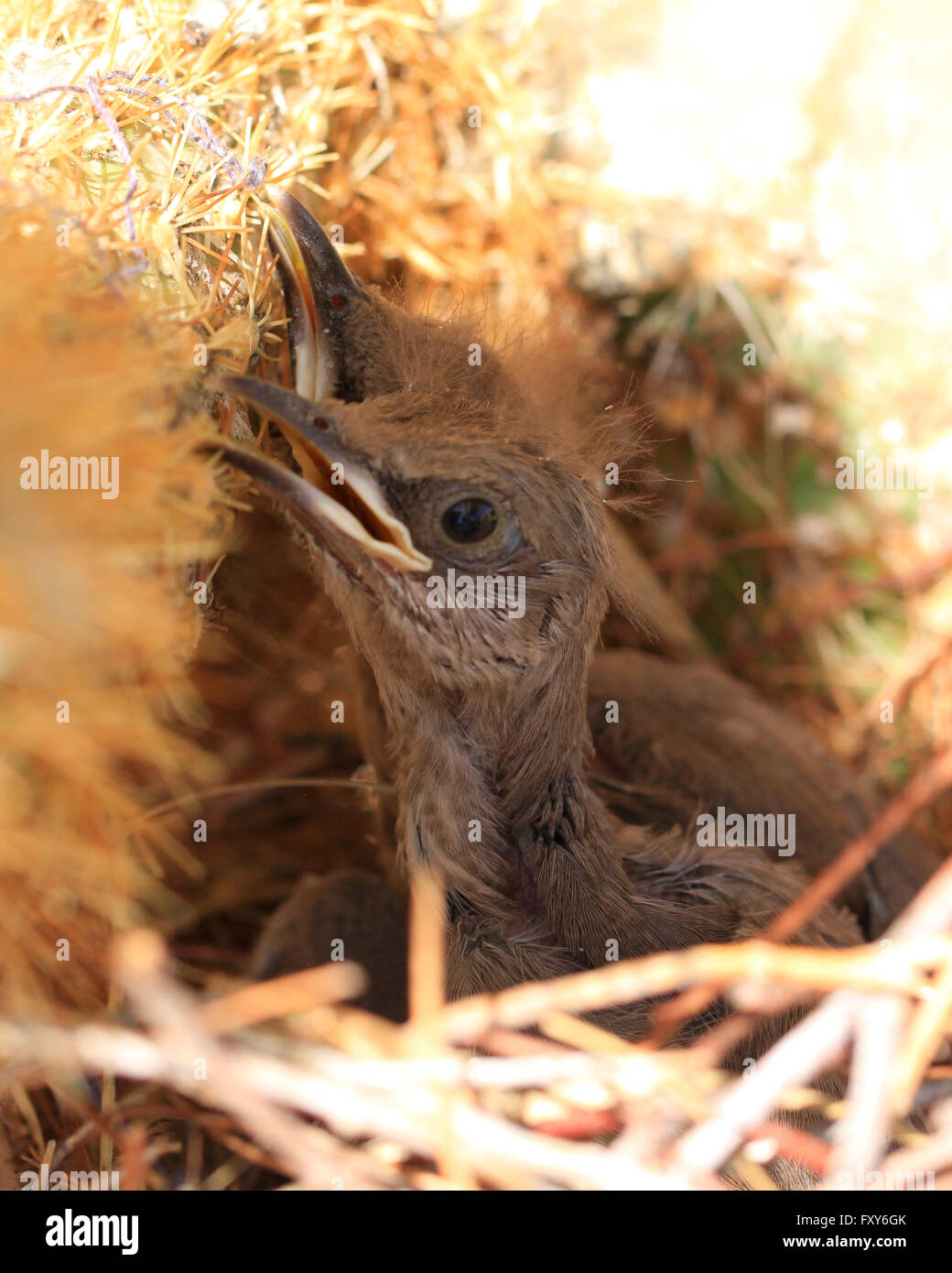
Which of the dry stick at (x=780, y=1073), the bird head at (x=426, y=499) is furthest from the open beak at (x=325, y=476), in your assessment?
the dry stick at (x=780, y=1073)

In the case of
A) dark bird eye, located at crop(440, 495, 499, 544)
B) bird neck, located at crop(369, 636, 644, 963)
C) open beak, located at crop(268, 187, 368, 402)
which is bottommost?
bird neck, located at crop(369, 636, 644, 963)

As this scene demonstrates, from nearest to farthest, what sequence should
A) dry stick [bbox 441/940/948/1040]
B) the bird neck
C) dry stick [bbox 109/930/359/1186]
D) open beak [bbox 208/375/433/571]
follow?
dry stick [bbox 109/930/359/1186] < dry stick [bbox 441/940/948/1040] < open beak [bbox 208/375/433/571] < the bird neck

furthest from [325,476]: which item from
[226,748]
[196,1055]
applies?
[226,748]

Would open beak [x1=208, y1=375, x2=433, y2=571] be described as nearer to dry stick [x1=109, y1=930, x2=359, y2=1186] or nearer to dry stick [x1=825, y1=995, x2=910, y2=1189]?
dry stick [x1=109, y1=930, x2=359, y2=1186]

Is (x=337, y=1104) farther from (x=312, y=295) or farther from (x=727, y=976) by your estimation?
(x=312, y=295)

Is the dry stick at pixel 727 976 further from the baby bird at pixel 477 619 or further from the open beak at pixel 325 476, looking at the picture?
the open beak at pixel 325 476

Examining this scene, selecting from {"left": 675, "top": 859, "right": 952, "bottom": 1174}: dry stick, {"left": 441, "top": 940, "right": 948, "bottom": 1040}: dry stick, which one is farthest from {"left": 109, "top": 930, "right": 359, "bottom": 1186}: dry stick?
{"left": 675, "top": 859, "right": 952, "bottom": 1174}: dry stick

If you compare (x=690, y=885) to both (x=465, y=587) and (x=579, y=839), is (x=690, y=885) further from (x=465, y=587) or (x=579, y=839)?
(x=465, y=587)

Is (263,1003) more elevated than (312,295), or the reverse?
(312,295)
